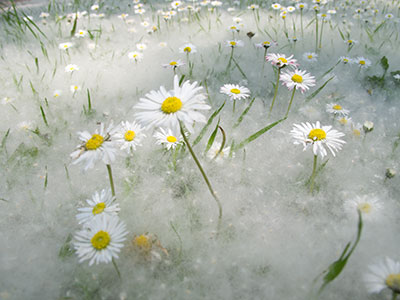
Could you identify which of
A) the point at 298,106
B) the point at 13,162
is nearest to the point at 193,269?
the point at 13,162

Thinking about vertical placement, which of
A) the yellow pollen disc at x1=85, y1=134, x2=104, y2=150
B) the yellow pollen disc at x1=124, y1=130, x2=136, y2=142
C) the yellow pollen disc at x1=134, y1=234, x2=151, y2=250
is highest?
the yellow pollen disc at x1=85, y1=134, x2=104, y2=150

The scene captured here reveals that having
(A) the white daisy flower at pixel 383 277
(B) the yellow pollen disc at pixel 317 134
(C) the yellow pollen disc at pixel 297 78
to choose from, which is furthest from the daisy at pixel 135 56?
(A) the white daisy flower at pixel 383 277

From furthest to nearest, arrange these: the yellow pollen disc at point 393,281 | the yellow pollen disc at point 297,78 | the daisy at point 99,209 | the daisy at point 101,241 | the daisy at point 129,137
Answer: the yellow pollen disc at point 297,78 → the daisy at point 129,137 → the daisy at point 99,209 → the daisy at point 101,241 → the yellow pollen disc at point 393,281

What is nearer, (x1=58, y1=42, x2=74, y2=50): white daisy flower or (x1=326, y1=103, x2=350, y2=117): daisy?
(x1=326, y1=103, x2=350, y2=117): daisy

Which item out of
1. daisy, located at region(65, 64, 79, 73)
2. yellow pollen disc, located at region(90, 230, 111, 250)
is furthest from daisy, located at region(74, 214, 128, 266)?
daisy, located at region(65, 64, 79, 73)

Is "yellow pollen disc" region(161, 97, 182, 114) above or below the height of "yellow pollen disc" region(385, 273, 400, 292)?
above

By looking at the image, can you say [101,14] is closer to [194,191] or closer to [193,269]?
[194,191]

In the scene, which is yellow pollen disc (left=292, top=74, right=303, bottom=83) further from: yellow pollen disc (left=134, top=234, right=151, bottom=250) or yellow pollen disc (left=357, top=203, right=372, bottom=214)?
yellow pollen disc (left=134, top=234, right=151, bottom=250)

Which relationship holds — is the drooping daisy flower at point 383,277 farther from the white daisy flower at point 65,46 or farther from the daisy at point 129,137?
the white daisy flower at point 65,46
